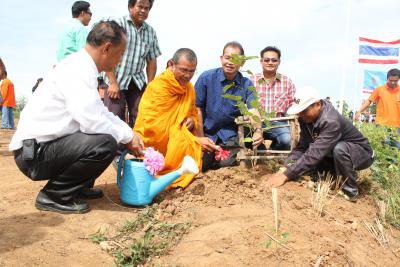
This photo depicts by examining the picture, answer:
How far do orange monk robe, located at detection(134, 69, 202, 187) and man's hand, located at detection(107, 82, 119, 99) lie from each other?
39 cm

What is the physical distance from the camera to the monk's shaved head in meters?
3.23

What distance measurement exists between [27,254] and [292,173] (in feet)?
7.12

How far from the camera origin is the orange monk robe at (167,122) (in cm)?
340

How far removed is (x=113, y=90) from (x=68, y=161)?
4.46 ft

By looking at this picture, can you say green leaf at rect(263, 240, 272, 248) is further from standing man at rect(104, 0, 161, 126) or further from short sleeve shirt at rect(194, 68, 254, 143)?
standing man at rect(104, 0, 161, 126)

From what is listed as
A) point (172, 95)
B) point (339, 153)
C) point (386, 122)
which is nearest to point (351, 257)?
point (339, 153)

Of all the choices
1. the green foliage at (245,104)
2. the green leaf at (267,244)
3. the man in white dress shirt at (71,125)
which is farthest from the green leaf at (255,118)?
the green leaf at (267,244)

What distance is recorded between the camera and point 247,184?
9.88ft

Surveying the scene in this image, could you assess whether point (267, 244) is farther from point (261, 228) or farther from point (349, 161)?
point (349, 161)

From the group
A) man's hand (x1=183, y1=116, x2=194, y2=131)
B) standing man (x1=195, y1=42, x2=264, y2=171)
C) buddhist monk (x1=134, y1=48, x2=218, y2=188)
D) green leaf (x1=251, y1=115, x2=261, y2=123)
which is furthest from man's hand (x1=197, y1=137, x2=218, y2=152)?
green leaf (x1=251, y1=115, x2=261, y2=123)

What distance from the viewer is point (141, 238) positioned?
231 cm

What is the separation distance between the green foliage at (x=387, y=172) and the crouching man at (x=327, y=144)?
13.7 inches

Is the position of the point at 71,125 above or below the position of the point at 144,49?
below

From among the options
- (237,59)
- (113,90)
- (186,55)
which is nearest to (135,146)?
(186,55)
